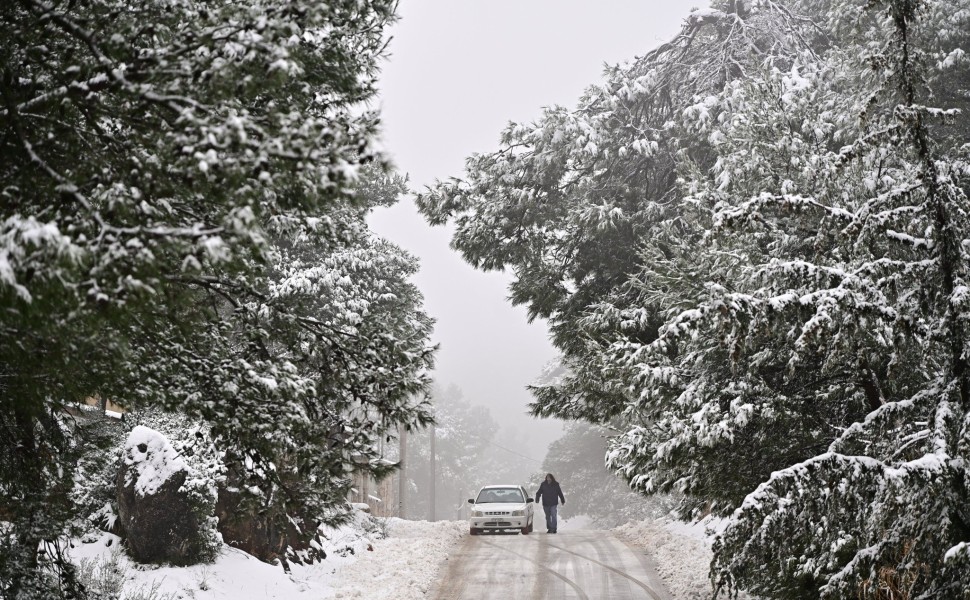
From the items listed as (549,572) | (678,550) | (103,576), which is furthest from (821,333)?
(678,550)

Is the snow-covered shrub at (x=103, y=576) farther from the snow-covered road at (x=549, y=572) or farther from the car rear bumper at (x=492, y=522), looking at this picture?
the car rear bumper at (x=492, y=522)

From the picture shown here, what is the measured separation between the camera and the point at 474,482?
271 feet

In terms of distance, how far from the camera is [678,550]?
14.7 meters

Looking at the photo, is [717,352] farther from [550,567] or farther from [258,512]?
[550,567]

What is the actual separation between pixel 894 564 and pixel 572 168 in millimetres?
10544

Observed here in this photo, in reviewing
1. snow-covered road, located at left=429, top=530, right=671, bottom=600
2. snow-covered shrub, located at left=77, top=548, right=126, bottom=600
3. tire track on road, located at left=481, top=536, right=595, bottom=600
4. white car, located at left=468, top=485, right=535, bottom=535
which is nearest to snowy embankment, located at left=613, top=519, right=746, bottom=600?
snow-covered road, located at left=429, top=530, right=671, bottom=600

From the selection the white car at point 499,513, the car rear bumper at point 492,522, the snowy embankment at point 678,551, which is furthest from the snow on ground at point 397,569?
the snowy embankment at point 678,551

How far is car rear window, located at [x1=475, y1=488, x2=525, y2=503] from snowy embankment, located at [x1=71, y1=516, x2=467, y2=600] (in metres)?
3.64

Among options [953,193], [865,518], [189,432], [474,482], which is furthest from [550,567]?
[474,482]

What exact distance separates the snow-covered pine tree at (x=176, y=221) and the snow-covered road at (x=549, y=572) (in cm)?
636

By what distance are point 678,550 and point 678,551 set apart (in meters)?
0.11

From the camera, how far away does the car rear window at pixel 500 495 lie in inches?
813

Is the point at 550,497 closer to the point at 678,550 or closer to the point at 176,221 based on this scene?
the point at 678,550

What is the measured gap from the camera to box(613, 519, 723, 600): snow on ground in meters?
11.5
